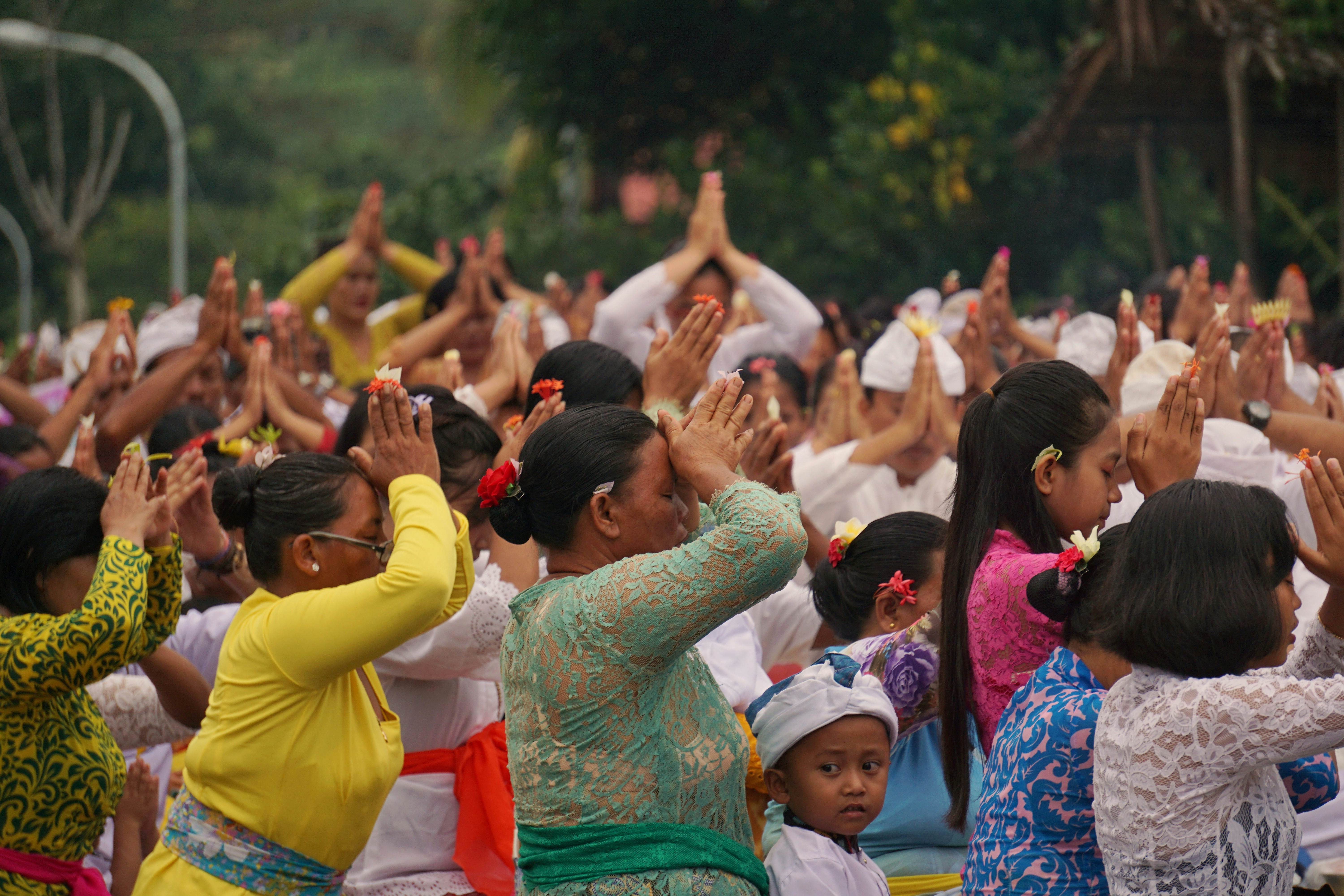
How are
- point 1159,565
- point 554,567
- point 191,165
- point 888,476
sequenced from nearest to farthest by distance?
1. point 1159,565
2. point 554,567
3. point 888,476
4. point 191,165

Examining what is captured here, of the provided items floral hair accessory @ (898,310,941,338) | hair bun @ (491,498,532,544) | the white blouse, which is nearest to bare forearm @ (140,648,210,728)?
the white blouse

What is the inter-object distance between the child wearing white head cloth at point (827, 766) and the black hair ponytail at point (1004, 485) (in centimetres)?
17

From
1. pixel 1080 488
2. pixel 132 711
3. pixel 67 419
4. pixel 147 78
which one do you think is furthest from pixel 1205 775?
pixel 147 78

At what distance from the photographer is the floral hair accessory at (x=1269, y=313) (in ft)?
15.7

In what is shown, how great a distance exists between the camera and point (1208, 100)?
10414 millimetres

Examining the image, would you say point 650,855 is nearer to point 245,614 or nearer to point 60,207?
point 245,614

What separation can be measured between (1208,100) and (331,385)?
271 inches

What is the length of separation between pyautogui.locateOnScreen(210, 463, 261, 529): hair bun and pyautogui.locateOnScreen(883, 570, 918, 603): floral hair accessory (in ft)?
5.29

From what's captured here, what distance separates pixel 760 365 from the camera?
5523 millimetres

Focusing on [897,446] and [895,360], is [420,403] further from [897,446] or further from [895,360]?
[895,360]

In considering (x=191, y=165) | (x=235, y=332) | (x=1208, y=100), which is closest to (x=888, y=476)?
(x=235, y=332)

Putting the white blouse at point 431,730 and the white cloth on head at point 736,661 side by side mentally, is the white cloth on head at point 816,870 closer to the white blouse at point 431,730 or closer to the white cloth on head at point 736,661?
the white cloth on head at point 736,661

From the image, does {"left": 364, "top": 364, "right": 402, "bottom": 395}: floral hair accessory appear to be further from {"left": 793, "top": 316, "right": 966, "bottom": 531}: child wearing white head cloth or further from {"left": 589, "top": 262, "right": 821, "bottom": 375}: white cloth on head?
{"left": 589, "top": 262, "right": 821, "bottom": 375}: white cloth on head

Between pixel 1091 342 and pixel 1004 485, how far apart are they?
275 centimetres
